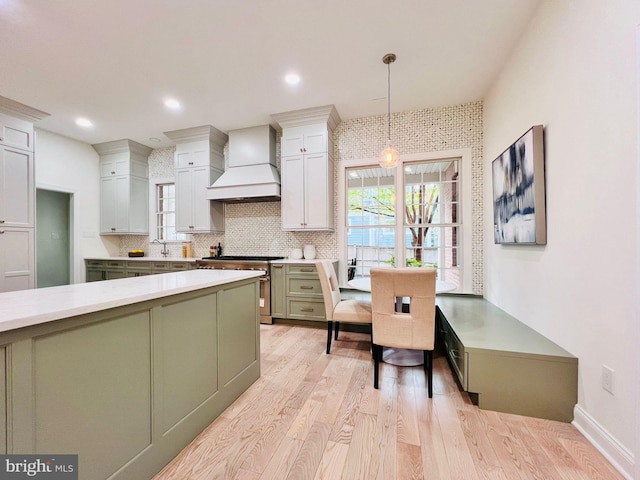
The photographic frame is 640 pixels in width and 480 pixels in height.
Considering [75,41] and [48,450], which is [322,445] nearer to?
[48,450]

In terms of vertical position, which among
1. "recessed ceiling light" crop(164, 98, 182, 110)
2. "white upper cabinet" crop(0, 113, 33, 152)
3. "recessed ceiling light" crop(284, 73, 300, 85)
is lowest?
"white upper cabinet" crop(0, 113, 33, 152)

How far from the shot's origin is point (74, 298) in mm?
1152

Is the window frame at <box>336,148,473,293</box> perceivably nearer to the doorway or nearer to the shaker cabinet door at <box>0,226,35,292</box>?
the shaker cabinet door at <box>0,226,35,292</box>

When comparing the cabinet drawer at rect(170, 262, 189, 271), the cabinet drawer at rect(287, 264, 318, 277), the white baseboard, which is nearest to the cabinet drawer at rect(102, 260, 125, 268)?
the cabinet drawer at rect(170, 262, 189, 271)

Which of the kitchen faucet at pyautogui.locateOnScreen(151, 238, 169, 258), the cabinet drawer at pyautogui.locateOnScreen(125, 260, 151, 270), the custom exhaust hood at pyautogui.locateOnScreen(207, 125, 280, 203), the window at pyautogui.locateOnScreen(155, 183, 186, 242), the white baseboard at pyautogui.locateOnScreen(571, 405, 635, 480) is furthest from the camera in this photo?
the window at pyautogui.locateOnScreen(155, 183, 186, 242)


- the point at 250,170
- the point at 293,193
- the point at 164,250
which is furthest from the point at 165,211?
the point at 293,193

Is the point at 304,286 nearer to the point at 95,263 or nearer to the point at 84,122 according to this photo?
the point at 95,263

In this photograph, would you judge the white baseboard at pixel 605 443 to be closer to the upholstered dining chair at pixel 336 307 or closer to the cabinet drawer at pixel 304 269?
the upholstered dining chair at pixel 336 307

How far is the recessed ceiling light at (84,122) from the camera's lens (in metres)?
3.96

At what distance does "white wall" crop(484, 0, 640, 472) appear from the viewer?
1.30 m

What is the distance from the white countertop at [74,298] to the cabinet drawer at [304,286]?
1958mm

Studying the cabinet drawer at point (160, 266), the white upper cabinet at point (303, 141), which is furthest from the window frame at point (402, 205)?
the cabinet drawer at point (160, 266)

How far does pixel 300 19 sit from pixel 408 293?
2.38m

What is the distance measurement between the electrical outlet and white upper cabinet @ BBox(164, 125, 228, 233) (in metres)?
4.58
